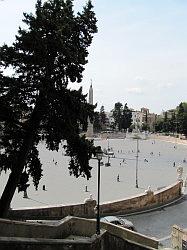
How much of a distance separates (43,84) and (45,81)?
14 cm

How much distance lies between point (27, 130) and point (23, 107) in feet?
2.79

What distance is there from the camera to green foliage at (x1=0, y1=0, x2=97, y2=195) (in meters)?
16.9

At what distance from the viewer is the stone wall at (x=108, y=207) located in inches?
957

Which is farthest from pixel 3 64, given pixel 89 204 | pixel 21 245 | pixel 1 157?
pixel 89 204

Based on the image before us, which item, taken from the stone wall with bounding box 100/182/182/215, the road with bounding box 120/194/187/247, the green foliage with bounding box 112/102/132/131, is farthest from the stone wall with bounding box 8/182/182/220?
the green foliage with bounding box 112/102/132/131

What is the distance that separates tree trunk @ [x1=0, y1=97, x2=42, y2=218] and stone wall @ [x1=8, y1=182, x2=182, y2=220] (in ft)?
15.0

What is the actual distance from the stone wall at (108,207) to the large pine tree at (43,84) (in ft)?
17.4

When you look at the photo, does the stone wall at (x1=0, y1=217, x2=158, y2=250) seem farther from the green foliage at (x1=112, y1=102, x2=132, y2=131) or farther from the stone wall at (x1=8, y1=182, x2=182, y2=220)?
the green foliage at (x1=112, y1=102, x2=132, y2=131)

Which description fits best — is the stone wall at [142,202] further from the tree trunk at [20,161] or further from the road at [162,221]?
the tree trunk at [20,161]

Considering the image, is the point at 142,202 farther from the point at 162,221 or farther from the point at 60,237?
the point at 60,237

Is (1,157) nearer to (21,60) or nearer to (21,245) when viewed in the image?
(21,60)

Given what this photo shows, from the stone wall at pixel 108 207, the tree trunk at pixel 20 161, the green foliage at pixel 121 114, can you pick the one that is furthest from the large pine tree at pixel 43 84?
the green foliage at pixel 121 114

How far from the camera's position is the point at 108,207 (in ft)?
97.1

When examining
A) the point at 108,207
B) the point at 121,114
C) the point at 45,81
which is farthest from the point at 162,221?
the point at 121,114
